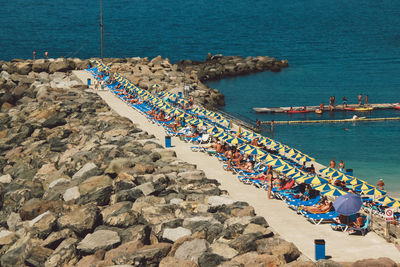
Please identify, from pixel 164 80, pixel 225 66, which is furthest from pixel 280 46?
pixel 164 80

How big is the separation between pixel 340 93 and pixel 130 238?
6014 cm

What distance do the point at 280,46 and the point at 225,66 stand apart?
42799 millimetres

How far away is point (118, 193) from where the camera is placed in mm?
23516

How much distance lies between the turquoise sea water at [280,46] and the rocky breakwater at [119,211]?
53.6 feet

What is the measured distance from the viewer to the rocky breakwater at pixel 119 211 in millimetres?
17594

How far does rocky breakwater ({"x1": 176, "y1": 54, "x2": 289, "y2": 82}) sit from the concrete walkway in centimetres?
5672

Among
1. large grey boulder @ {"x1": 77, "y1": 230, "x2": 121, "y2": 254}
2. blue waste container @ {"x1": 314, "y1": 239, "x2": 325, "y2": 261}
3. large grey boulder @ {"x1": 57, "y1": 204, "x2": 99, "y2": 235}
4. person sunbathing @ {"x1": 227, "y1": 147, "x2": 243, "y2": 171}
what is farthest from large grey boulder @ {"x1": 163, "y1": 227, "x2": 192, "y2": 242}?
person sunbathing @ {"x1": 227, "y1": 147, "x2": 243, "y2": 171}

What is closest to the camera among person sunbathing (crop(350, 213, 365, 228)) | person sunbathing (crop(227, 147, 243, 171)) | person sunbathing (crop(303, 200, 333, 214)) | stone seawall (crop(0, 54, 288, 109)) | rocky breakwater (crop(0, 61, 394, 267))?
rocky breakwater (crop(0, 61, 394, 267))

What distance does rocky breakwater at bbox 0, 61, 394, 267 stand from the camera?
17.6 metres

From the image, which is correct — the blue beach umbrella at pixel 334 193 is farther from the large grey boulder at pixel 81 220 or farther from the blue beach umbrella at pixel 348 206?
the large grey boulder at pixel 81 220

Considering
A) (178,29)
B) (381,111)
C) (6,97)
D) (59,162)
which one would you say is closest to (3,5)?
(178,29)

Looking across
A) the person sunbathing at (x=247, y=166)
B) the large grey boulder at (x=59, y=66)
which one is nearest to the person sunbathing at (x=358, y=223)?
the person sunbathing at (x=247, y=166)

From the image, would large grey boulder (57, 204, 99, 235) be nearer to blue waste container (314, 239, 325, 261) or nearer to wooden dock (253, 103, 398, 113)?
blue waste container (314, 239, 325, 261)

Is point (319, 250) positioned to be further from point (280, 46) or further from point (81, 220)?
point (280, 46)
